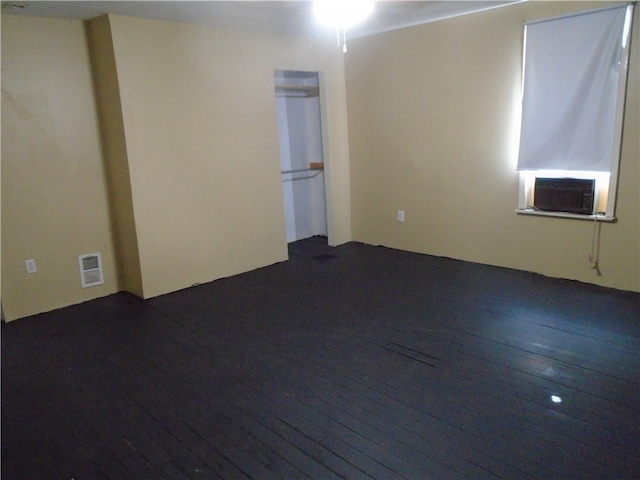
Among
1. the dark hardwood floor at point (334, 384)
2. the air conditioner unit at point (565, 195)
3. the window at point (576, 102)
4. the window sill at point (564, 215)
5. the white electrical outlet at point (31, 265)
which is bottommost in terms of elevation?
the dark hardwood floor at point (334, 384)

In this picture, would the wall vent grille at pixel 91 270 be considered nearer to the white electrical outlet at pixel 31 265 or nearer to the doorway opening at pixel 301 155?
the white electrical outlet at pixel 31 265

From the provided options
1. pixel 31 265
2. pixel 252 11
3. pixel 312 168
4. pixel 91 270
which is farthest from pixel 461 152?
pixel 31 265

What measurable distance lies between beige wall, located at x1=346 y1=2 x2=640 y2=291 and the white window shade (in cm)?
10

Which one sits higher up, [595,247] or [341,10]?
[341,10]

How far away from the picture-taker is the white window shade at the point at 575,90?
11.4ft

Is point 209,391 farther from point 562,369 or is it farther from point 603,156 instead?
point 603,156

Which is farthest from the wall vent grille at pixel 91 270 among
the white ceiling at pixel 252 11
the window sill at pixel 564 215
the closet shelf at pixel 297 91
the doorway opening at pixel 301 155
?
the window sill at pixel 564 215

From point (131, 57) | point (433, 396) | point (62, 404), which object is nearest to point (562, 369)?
point (433, 396)

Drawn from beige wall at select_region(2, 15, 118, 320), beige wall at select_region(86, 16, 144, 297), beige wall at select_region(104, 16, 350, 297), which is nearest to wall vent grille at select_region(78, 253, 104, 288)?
beige wall at select_region(2, 15, 118, 320)

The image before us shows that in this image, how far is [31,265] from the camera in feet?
12.4

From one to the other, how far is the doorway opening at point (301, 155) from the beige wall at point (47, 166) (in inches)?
88.9

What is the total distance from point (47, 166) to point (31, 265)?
2.64ft

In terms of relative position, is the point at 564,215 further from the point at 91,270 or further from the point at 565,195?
the point at 91,270

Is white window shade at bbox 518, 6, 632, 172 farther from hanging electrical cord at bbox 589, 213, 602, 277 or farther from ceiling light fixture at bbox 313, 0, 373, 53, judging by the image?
ceiling light fixture at bbox 313, 0, 373, 53
